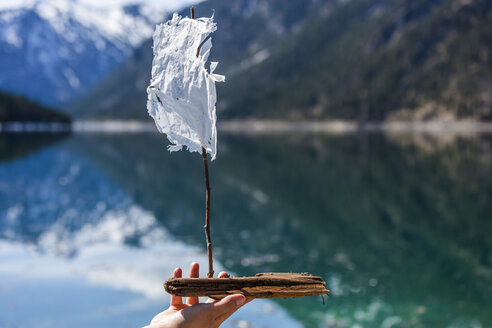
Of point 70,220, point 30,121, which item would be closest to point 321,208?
point 70,220

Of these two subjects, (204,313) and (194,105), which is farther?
(194,105)

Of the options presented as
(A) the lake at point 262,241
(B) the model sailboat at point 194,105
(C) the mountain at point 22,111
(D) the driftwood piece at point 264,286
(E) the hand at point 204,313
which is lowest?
(E) the hand at point 204,313

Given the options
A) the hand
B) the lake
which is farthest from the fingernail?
the lake

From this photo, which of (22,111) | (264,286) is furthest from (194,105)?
(22,111)

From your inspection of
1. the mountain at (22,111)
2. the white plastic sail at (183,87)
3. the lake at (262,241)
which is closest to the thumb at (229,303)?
the white plastic sail at (183,87)

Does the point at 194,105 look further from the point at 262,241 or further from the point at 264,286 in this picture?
the point at 262,241

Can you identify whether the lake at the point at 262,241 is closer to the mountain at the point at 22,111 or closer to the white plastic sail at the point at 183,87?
the white plastic sail at the point at 183,87

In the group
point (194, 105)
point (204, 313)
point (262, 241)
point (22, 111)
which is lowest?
point (204, 313)

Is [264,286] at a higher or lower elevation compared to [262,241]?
lower
